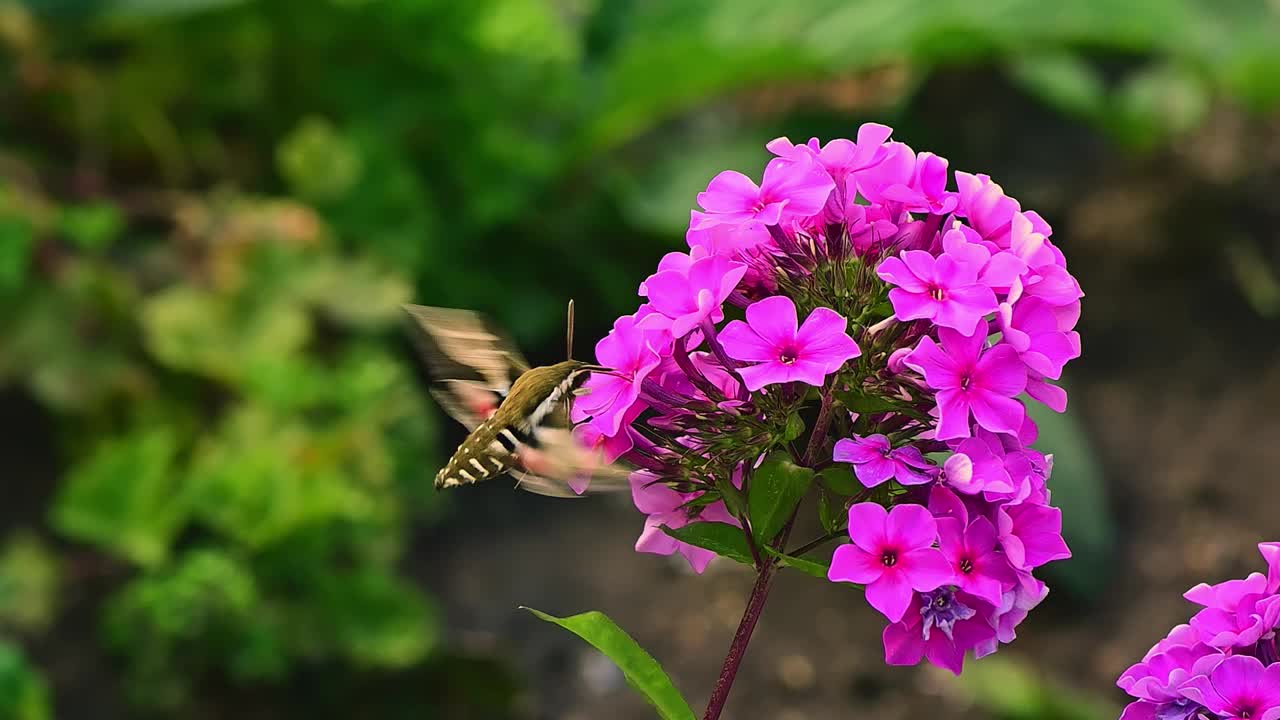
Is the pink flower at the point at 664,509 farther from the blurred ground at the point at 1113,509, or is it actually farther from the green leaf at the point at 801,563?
the blurred ground at the point at 1113,509

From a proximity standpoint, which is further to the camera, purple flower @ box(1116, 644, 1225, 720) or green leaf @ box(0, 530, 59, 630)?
green leaf @ box(0, 530, 59, 630)

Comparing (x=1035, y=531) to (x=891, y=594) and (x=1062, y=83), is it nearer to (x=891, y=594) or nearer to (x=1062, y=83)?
(x=891, y=594)

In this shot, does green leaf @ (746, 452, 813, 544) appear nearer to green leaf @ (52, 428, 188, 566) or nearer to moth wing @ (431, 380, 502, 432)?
moth wing @ (431, 380, 502, 432)

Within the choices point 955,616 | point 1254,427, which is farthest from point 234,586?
point 1254,427

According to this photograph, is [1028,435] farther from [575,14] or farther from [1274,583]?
[575,14]

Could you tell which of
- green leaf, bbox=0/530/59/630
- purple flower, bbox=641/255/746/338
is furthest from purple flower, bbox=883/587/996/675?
green leaf, bbox=0/530/59/630

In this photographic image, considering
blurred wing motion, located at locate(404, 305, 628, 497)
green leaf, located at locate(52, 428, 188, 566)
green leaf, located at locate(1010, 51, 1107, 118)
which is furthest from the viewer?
green leaf, located at locate(1010, 51, 1107, 118)

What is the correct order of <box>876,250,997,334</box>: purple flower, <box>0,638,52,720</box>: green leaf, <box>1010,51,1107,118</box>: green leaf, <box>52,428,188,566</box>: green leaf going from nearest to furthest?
<box>876,250,997,334</box>: purple flower → <box>0,638,52,720</box>: green leaf → <box>52,428,188,566</box>: green leaf → <box>1010,51,1107,118</box>: green leaf

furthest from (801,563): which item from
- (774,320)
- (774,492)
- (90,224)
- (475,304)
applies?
(475,304)
